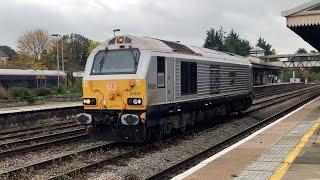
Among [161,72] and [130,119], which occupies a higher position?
[161,72]

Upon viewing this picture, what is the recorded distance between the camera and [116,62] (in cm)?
1398

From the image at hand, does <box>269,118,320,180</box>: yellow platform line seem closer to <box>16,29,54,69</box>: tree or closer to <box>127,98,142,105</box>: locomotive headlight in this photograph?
<box>127,98,142,105</box>: locomotive headlight

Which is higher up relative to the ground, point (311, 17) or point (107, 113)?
point (311, 17)

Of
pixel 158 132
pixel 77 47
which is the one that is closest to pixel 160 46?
pixel 158 132

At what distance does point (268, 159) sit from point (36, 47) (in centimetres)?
8875

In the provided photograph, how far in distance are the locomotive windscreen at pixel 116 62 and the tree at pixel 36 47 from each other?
7758cm

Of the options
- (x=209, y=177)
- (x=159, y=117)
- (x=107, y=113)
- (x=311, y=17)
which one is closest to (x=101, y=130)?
(x=107, y=113)

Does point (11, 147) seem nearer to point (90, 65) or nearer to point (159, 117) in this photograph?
point (90, 65)

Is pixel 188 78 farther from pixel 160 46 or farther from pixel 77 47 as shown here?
pixel 77 47

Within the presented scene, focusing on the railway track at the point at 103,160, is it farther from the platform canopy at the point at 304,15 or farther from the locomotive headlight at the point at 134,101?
the platform canopy at the point at 304,15

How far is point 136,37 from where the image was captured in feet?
45.6

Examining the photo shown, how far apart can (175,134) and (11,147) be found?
5381 millimetres

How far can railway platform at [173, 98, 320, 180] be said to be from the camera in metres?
8.68

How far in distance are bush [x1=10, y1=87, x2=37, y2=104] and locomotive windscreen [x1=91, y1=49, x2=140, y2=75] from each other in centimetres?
2943
